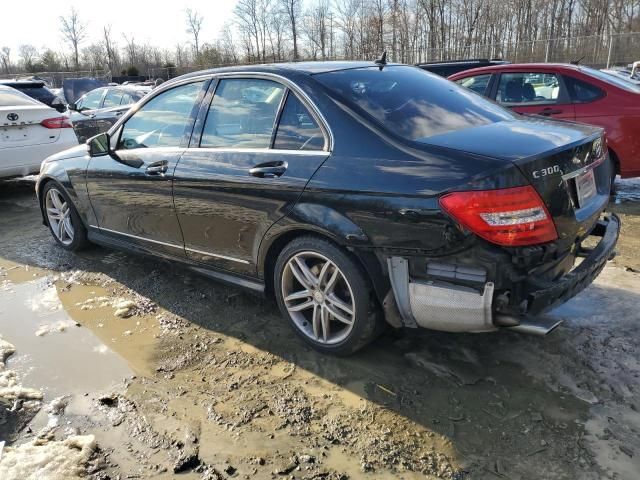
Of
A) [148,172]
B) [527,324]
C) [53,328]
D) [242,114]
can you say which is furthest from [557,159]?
[53,328]

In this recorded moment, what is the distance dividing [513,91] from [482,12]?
3792 cm

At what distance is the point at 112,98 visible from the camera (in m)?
12.2

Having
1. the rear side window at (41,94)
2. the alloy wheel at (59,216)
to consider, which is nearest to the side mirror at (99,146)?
the alloy wheel at (59,216)

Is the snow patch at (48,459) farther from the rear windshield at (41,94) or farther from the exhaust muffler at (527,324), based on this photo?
the rear windshield at (41,94)

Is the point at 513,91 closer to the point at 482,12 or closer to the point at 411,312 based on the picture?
the point at 411,312

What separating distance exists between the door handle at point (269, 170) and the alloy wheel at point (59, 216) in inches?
112

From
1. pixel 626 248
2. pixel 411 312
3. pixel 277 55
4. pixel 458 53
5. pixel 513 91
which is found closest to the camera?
pixel 411 312

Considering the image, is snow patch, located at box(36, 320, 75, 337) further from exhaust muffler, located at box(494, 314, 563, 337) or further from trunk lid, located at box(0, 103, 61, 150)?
trunk lid, located at box(0, 103, 61, 150)

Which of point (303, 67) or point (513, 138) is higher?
point (303, 67)

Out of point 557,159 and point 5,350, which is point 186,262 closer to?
point 5,350

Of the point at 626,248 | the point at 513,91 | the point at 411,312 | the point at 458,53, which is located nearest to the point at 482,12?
the point at 458,53

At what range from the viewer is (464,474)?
2.31 metres

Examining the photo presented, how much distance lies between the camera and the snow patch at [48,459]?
2.39m

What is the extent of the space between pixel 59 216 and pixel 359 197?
3862mm
